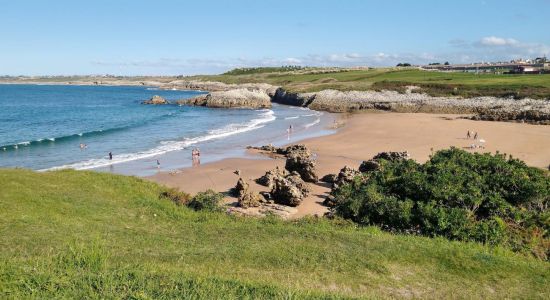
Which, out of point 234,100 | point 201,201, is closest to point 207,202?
point 201,201

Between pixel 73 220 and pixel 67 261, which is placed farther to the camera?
pixel 73 220

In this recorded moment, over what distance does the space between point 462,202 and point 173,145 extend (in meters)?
31.2

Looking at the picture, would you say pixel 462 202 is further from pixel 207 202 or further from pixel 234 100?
pixel 234 100

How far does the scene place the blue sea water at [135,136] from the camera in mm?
34031

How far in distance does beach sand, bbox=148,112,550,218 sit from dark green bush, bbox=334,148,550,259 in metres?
3.86

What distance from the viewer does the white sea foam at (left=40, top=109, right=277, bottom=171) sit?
1276 inches

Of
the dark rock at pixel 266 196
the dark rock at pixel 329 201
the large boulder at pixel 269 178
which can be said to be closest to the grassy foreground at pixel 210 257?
the dark rock at pixel 329 201

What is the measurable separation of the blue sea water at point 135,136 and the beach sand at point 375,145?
3341 mm

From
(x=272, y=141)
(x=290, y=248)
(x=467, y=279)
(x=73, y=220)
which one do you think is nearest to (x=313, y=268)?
(x=290, y=248)

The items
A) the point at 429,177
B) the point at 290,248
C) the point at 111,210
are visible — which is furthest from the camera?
the point at 429,177

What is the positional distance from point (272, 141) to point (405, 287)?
116ft

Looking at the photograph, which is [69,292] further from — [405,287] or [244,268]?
[405,287]

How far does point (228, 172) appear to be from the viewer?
29.2m

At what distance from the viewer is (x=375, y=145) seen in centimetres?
4022
